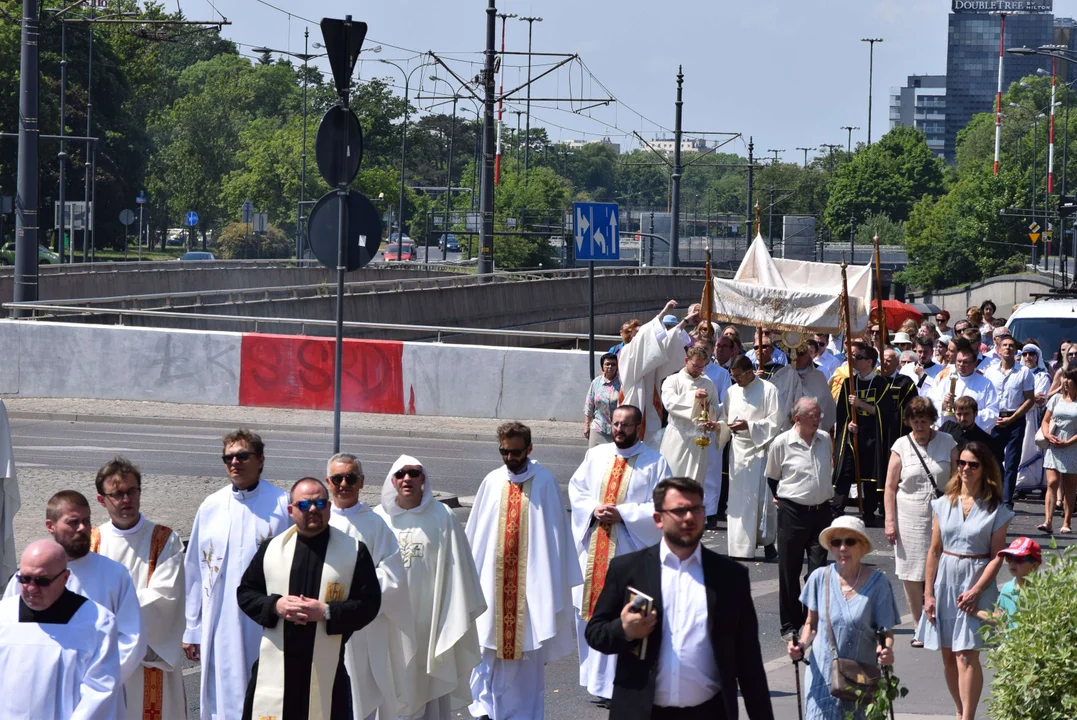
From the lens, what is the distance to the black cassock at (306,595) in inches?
249

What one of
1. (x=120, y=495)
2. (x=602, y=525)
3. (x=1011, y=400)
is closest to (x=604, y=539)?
(x=602, y=525)

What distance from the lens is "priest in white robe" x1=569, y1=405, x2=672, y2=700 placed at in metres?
8.73

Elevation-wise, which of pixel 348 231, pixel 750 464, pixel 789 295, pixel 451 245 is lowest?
pixel 750 464

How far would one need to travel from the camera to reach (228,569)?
23.6 feet

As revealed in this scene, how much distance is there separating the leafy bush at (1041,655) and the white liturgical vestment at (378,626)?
8.51 feet

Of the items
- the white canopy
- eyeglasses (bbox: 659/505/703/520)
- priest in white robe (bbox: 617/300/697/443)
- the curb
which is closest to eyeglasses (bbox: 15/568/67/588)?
eyeglasses (bbox: 659/505/703/520)

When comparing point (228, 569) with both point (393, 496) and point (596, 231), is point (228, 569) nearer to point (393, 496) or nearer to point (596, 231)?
point (393, 496)

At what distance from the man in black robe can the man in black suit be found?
1336 mm

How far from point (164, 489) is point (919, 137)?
430 ft

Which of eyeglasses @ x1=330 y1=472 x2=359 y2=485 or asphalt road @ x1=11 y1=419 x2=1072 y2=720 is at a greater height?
eyeglasses @ x1=330 y1=472 x2=359 y2=485

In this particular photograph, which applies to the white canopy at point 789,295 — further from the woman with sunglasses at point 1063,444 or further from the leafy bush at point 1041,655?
the leafy bush at point 1041,655

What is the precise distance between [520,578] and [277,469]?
30.6 ft

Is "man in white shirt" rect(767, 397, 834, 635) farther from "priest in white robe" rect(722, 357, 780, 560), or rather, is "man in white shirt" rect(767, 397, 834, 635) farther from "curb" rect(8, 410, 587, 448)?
"curb" rect(8, 410, 587, 448)

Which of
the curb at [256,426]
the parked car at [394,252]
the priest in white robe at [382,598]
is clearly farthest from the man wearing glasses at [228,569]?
the parked car at [394,252]
